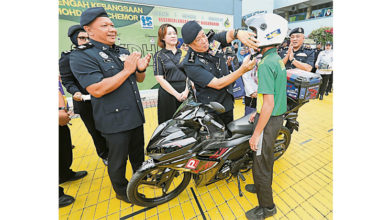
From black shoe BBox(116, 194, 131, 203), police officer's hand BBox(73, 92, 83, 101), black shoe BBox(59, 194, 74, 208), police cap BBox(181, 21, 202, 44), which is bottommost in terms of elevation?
black shoe BBox(59, 194, 74, 208)

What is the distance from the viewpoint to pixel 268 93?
1422mm

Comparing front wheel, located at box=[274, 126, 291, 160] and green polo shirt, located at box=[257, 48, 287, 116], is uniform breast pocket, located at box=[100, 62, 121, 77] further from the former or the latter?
front wheel, located at box=[274, 126, 291, 160]

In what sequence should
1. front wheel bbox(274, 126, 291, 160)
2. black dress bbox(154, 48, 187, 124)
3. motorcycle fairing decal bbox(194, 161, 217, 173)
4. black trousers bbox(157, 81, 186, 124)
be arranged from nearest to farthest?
motorcycle fairing decal bbox(194, 161, 217, 173) < front wheel bbox(274, 126, 291, 160) < black dress bbox(154, 48, 187, 124) < black trousers bbox(157, 81, 186, 124)

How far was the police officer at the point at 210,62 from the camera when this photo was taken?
175cm

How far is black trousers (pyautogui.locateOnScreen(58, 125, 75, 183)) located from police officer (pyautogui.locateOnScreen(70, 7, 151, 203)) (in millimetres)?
840

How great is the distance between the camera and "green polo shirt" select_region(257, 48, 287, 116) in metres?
1.43

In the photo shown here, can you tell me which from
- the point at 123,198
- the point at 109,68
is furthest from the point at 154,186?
the point at 109,68

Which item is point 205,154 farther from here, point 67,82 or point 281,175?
point 67,82

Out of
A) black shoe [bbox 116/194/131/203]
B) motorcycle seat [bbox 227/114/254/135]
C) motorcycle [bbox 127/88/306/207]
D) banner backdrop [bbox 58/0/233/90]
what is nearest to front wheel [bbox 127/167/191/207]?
motorcycle [bbox 127/88/306/207]

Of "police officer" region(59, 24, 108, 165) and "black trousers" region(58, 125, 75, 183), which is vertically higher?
"police officer" region(59, 24, 108, 165)

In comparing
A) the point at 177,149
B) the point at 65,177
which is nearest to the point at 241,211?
the point at 177,149

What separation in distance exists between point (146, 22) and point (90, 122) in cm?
552

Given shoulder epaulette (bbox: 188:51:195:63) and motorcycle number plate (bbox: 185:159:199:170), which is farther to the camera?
shoulder epaulette (bbox: 188:51:195:63)

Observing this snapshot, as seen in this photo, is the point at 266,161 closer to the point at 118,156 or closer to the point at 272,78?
the point at 272,78
